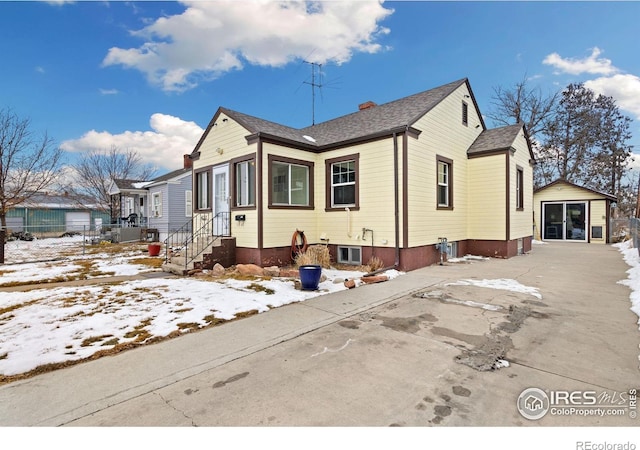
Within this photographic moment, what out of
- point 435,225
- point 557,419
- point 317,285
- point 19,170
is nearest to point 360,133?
point 435,225

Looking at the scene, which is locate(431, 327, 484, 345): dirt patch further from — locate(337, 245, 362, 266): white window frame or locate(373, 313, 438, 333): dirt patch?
locate(337, 245, 362, 266): white window frame

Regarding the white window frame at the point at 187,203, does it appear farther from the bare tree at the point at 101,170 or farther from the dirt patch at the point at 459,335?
the dirt patch at the point at 459,335

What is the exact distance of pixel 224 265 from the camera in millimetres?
9445

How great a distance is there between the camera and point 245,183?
9805 mm

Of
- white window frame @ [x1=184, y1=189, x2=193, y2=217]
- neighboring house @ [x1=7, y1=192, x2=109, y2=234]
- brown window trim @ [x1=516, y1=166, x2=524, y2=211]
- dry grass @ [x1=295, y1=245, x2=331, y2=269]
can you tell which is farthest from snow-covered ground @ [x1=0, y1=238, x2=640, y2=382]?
neighboring house @ [x1=7, y1=192, x2=109, y2=234]

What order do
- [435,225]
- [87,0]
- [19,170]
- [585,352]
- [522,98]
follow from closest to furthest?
[585,352] → [87,0] → [435,225] → [19,170] → [522,98]

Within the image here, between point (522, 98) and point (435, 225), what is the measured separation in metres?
21.8

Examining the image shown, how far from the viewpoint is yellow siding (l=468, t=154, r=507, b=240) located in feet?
38.0

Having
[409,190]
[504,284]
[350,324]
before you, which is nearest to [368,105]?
[409,190]

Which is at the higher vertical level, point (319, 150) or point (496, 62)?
point (496, 62)

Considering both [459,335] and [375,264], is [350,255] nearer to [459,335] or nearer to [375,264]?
[375,264]

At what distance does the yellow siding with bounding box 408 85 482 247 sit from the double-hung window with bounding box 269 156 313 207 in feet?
11.4

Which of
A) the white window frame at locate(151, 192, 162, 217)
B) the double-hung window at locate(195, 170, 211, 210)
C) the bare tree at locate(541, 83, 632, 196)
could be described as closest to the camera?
the double-hung window at locate(195, 170, 211, 210)

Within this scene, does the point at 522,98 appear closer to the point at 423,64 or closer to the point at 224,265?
the point at 423,64
